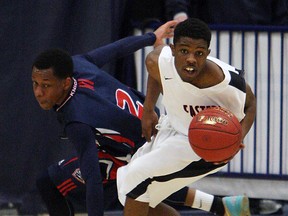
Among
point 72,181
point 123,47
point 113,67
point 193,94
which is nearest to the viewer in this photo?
point 193,94

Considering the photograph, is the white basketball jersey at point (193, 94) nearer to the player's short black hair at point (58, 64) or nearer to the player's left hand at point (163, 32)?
the player's short black hair at point (58, 64)

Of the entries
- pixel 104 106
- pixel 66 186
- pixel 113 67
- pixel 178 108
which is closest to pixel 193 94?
pixel 178 108

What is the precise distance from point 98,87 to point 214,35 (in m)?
1.54

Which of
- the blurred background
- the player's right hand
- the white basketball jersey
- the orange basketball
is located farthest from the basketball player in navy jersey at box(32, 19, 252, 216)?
the blurred background

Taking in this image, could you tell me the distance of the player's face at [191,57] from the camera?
5254 millimetres

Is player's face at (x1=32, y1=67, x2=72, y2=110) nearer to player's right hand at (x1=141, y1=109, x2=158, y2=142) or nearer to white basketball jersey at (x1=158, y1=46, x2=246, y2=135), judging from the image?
player's right hand at (x1=141, y1=109, x2=158, y2=142)

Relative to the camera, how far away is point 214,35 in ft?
23.5

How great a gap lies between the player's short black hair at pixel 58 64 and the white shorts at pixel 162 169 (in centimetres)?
66

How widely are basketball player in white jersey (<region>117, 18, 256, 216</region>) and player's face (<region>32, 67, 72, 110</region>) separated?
0.52 m

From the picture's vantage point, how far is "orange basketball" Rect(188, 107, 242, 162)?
516cm

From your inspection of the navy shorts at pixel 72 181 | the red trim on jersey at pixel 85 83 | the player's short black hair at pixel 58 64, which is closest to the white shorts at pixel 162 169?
the navy shorts at pixel 72 181

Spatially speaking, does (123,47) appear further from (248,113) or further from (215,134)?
(215,134)

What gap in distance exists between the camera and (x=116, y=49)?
243 inches

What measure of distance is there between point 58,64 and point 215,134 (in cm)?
110
